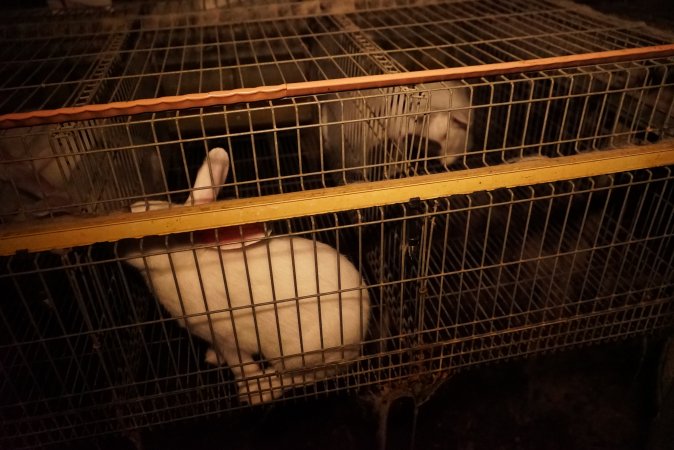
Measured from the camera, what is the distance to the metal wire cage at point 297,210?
1280 mm

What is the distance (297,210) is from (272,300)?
359 millimetres

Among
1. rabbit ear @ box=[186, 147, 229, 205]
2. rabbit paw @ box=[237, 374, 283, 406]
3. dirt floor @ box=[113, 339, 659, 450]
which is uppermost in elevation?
rabbit ear @ box=[186, 147, 229, 205]

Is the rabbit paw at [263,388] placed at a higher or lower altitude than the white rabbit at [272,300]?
lower

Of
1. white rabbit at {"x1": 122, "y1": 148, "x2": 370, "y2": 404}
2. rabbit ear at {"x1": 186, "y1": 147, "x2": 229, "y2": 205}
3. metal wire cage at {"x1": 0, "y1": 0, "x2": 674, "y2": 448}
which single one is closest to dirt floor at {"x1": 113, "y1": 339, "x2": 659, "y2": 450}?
metal wire cage at {"x1": 0, "y1": 0, "x2": 674, "y2": 448}

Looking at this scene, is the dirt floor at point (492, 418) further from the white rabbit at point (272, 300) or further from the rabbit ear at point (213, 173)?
the rabbit ear at point (213, 173)

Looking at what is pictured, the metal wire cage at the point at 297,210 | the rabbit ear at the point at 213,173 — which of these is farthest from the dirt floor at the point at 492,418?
the rabbit ear at the point at 213,173

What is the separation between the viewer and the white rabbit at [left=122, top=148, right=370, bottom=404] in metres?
1.51

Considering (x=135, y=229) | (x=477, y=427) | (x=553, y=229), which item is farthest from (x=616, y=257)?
(x=135, y=229)

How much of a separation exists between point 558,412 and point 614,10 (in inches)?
66.9

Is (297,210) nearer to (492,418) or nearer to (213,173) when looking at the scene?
(213,173)

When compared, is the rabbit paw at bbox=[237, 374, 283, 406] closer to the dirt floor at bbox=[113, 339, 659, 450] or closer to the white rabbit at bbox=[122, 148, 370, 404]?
the white rabbit at bbox=[122, 148, 370, 404]

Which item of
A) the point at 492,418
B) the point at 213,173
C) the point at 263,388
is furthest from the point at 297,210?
the point at 492,418

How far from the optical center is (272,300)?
152 centimetres

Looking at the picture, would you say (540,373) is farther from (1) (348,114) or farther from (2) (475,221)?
(1) (348,114)
